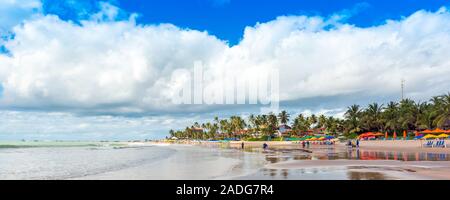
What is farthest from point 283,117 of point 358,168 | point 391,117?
point 358,168

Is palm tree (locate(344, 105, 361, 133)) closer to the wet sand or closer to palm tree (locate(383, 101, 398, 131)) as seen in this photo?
palm tree (locate(383, 101, 398, 131))

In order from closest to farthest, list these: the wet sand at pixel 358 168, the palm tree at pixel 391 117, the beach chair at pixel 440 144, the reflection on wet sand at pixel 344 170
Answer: the wet sand at pixel 358 168
the reflection on wet sand at pixel 344 170
the beach chair at pixel 440 144
the palm tree at pixel 391 117

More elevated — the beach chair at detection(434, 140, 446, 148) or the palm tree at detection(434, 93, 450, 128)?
the palm tree at detection(434, 93, 450, 128)

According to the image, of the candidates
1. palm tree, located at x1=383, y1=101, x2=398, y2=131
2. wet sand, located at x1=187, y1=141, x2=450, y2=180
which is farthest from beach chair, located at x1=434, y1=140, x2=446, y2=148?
palm tree, located at x1=383, y1=101, x2=398, y2=131

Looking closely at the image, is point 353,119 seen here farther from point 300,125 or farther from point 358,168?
point 358,168

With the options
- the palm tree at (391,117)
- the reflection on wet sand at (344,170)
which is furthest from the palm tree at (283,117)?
the reflection on wet sand at (344,170)

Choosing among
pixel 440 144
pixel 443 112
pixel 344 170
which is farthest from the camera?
pixel 443 112

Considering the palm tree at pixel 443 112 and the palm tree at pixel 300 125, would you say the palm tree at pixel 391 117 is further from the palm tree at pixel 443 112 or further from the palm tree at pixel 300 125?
the palm tree at pixel 300 125
